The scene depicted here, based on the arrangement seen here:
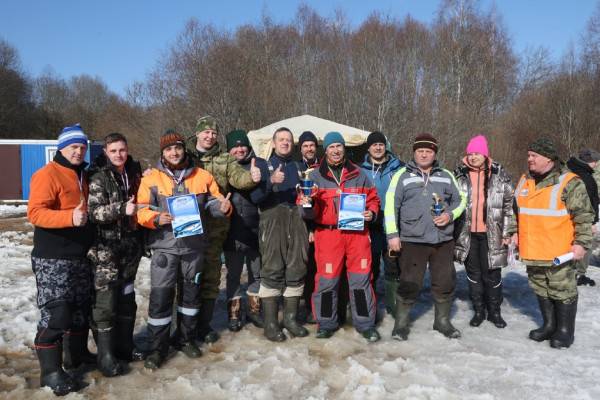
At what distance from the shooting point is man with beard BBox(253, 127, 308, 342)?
463 cm

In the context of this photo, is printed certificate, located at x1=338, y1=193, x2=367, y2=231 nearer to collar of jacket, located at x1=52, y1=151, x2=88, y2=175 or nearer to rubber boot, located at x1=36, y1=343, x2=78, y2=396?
collar of jacket, located at x1=52, y1=151, x2=88, y2=175

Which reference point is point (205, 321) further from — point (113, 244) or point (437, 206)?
point (437, 206)

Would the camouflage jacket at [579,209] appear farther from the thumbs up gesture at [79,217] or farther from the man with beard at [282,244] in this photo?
the thumbs up gesture at [79,217]

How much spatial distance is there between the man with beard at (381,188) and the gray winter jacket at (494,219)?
0.75 meters

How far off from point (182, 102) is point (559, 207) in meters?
21.6

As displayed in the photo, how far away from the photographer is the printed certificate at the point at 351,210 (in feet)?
14.2

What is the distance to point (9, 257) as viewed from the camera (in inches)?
326

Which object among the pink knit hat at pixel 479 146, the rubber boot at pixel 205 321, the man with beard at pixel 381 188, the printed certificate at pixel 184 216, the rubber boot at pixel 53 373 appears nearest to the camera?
the rubber boot at pixel 53 373

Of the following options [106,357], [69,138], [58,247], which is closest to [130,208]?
[58,247]

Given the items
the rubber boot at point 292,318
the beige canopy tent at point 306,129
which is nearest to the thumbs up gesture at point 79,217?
the rubber boot at point 292,318

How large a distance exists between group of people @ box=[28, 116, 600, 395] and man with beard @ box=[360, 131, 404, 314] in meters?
0.02

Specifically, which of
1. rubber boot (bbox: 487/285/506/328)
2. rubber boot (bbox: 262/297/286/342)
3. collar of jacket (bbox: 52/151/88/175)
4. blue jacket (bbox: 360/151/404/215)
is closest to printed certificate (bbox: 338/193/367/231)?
blue jacket (bbox: 360/151/404/215)

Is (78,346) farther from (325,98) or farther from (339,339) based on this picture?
(325,98)

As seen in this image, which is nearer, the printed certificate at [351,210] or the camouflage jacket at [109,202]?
the camouflage jacket at [109,202]
